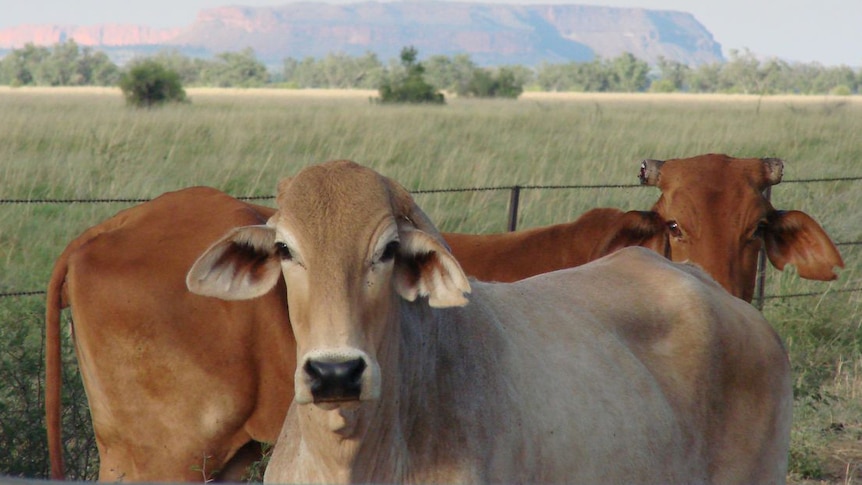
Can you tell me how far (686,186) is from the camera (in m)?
5.28

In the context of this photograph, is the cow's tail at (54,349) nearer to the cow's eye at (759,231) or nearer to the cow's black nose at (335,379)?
the cow's black nose at (335,379)

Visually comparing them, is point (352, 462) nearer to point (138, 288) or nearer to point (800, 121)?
point (138, 288)

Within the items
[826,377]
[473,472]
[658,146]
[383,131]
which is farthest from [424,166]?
[473,472]

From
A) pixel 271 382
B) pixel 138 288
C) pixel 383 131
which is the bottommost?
pixel 383 131

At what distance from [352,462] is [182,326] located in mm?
1715

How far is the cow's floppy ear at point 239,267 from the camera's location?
2.83 meters

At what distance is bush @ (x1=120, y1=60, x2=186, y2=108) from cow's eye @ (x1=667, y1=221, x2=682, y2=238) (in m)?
25.6

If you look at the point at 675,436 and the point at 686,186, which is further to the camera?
the point at 686,186

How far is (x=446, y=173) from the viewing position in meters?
14.7

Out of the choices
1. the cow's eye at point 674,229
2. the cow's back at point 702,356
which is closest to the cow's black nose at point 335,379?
the cow's back at point 702,356

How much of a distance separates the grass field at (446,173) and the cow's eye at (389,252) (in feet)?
10.5

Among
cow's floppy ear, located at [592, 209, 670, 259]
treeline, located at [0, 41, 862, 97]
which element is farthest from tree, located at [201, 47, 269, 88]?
cow's floppy ear, located at [592, 209, 670, 259]

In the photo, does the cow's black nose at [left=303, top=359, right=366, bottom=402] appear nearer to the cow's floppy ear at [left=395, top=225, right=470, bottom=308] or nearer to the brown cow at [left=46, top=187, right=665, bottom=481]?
the cow's floppy ear at [left=395, top=225, right=470, bottom=308]

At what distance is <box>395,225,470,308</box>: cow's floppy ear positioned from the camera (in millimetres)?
2717
